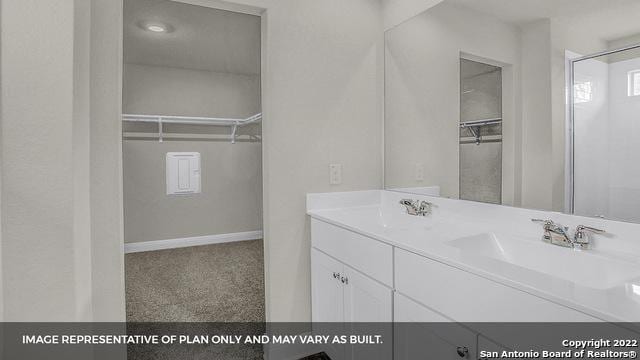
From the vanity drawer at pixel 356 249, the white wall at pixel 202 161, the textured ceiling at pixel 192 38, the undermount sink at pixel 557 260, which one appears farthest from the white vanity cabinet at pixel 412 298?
the textured ceiling at pixel 192 38

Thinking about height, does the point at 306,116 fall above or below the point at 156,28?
below

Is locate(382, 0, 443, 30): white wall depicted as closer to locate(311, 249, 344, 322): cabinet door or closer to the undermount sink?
the undermount sink

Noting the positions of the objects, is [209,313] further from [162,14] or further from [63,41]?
[162,14]

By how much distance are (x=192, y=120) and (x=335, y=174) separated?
1.44m

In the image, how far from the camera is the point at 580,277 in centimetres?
102

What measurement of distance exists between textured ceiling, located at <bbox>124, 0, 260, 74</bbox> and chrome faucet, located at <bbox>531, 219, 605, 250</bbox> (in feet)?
7.12

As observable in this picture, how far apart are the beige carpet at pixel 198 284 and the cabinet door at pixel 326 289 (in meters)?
0.61

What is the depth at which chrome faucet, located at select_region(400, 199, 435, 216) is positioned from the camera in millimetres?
1719

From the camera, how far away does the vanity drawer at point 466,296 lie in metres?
0.77

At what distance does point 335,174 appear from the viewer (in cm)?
191

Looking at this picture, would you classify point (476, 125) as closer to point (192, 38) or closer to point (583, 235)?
point (583, 235)

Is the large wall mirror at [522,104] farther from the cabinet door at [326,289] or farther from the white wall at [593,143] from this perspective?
the cabinet door at [326,289]

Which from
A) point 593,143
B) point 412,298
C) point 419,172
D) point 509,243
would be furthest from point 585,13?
point 412,298

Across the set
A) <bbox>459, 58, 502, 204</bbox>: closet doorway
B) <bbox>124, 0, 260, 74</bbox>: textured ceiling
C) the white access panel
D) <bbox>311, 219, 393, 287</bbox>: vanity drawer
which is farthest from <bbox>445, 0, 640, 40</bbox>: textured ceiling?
the white access panel
